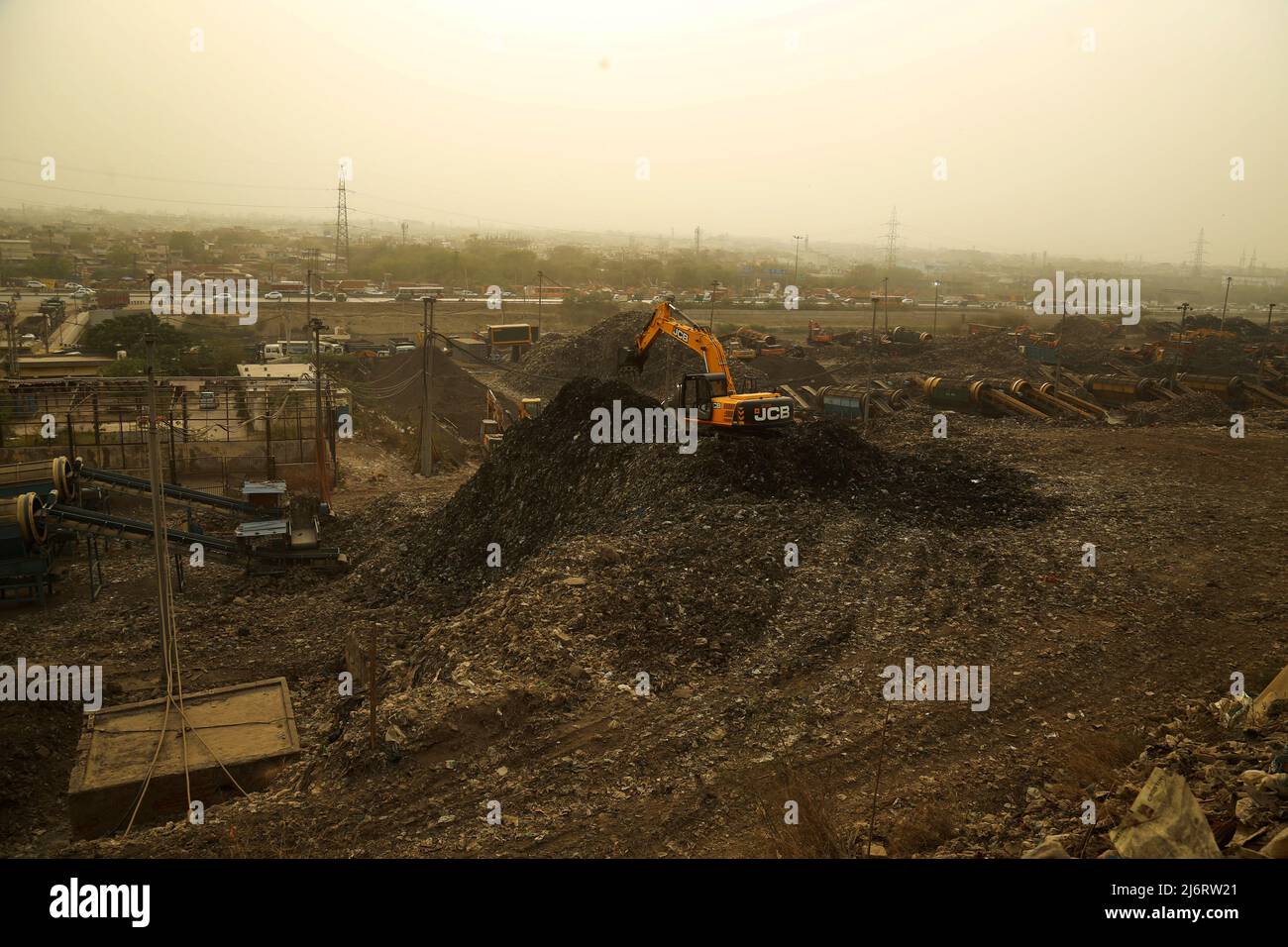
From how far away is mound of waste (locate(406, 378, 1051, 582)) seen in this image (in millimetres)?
12398

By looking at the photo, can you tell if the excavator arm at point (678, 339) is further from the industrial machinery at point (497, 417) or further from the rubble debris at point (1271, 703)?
the rubble debris at point (1271, 703)

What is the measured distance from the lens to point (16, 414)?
2067 centimetres

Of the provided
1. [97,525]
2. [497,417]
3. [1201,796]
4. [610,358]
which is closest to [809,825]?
[1201,796]

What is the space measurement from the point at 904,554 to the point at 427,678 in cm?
608

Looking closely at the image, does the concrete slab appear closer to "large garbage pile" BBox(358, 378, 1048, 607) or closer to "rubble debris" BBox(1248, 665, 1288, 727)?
"large garbage pile" BBox(358, 378, 1048, 607)

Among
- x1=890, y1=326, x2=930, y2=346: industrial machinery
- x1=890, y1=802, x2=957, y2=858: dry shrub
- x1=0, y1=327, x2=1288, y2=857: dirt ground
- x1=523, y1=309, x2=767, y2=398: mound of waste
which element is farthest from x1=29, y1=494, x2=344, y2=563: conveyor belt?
x1=890, y1=326, x2=930, y2=346: industrial machinery

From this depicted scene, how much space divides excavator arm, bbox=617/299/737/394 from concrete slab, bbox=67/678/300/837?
876cm

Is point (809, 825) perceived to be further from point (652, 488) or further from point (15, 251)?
point (15, 251)

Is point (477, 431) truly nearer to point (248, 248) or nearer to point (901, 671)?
point (901, 671)

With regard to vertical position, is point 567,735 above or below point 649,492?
below

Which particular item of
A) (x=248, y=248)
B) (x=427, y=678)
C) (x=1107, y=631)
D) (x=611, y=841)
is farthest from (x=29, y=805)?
(x=248, y=248)

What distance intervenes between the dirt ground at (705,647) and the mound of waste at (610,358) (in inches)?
524

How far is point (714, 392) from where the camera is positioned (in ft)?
49.2

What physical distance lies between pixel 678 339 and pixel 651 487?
423 centimetres
